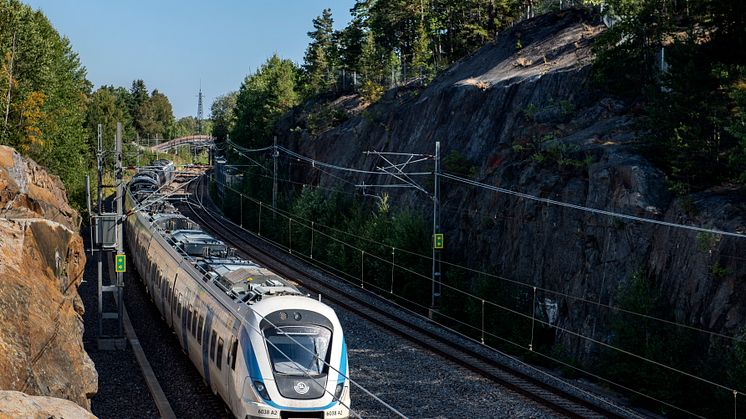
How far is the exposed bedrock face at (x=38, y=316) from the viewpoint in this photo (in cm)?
1359

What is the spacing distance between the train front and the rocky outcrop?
18.7 ft

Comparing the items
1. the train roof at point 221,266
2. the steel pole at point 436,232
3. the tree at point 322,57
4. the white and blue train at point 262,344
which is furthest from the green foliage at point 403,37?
the white and blue train at point 262,344

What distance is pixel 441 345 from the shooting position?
94.9 feet

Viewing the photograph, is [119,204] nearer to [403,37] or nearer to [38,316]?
[38,316]

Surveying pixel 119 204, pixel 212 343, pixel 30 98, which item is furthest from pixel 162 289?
pixel 30 98

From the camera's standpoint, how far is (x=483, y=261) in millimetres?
36625

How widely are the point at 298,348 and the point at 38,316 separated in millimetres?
5078

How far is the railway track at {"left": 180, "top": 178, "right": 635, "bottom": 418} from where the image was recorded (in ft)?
69.7

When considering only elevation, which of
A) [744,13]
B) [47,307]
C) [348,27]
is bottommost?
[47,307]

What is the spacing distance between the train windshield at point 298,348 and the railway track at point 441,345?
6949 millimetres

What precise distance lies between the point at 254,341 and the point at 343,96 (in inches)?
2319

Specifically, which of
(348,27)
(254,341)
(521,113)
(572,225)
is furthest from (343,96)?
(254,341)

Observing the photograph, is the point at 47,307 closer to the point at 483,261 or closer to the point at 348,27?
the point at 483,261

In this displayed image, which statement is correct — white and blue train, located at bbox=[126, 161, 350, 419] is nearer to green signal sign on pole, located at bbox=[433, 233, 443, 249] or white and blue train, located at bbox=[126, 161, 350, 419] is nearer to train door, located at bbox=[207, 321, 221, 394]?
train door, located at bbox=[207, 321, 221, 394]
